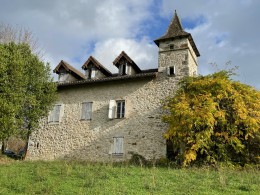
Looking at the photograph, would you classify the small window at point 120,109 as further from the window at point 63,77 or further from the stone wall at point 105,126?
the window at point 63,77

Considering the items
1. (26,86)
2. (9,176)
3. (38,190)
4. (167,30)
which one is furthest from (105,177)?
(167,30)

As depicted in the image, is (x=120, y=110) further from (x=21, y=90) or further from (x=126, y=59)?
(x=21, y=90)

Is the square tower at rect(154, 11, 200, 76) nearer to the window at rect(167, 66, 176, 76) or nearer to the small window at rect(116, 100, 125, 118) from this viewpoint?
the window at rect(167, 66, 176, 76)

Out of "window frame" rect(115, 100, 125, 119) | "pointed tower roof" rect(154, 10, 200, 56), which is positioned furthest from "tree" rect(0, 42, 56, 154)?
"pointed tower roof" rect(154, 10, 200, 56)

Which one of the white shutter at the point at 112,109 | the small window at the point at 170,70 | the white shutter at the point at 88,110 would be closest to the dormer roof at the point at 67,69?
the white shutter at the point at 88,110

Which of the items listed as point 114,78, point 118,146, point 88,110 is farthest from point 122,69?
point 118,146

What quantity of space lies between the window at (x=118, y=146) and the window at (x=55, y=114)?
4876mm

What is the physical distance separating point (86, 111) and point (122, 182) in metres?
10.5

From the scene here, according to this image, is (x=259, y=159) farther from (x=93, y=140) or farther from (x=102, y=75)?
(x=102, y=75)

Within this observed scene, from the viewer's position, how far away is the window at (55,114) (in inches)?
842

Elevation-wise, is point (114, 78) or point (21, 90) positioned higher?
point (114, 78)

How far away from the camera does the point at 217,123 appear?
15.5 m

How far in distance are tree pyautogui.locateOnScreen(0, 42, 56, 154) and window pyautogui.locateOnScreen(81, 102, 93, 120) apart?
213cm

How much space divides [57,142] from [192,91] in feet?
32.1
